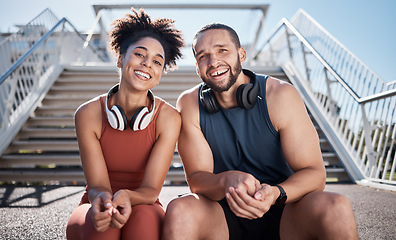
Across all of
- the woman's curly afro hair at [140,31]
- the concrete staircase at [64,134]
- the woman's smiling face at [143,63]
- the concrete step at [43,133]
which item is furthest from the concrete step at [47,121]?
the woman's smiling face at [143,63]

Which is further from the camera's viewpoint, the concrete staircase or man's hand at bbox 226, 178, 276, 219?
the concrete staircase

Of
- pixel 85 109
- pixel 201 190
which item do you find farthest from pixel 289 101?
pixel 85 109

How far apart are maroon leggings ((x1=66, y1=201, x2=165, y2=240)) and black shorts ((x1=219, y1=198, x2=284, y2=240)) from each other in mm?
361

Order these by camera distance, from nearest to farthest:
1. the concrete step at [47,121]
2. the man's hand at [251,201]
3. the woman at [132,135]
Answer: the man's hand at [251,201]
the woman at [132,135]
the concrete step at [47,121]

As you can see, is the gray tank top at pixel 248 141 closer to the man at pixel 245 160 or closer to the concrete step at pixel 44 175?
the man at pixel 245 160

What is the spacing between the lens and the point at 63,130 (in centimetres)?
477

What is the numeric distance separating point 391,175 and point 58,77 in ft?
20.4

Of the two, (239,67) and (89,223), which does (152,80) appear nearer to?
(239,67)

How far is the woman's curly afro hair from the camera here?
1817 mm

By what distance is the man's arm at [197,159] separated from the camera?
132 cm

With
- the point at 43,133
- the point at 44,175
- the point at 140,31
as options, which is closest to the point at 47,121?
the point at 43,133

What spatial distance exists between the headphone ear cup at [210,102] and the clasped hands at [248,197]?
52cm

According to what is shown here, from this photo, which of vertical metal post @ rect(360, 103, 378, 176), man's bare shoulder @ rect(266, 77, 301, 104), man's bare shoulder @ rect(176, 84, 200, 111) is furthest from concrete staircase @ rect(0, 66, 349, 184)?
man's bare shoulder @ rect(266, 77, 301, 104)

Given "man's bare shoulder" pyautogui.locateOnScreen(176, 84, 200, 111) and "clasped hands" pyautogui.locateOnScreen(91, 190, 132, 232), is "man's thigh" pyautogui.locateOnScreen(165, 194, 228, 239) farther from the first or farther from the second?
"man's bare shoulder" pyautogui.locateOnScreen(176, 84, 200, 111)
